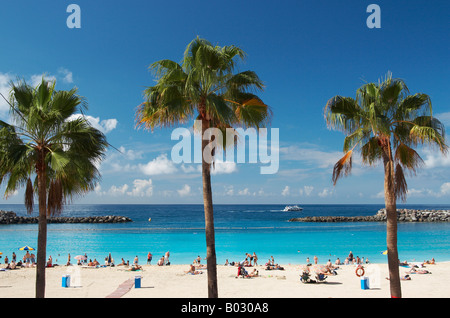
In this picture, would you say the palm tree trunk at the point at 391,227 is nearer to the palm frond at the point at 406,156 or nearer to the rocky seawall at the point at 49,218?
the palm frond at the point at 406,156

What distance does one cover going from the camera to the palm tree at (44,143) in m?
9.66

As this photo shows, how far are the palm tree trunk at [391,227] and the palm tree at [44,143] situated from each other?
8743mm

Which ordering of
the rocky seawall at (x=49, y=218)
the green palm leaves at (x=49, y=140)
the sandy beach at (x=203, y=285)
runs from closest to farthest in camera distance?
the green palm leaves at (x=49, y=140) < the sandy beach at (x=203, y=285) < the rocky seawall at (x=49, y=218)

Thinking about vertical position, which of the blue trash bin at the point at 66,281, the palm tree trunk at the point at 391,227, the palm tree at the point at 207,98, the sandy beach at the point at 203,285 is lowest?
the sandy beach at the point at 203,285

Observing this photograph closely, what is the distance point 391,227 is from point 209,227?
18.2 feet

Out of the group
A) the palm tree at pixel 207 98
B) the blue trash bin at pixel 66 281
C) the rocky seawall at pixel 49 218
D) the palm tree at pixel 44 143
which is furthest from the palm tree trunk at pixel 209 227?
the rocky seawall at pixel 49 218

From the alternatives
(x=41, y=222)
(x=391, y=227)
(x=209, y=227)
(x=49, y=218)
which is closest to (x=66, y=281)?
(x=41, y=222)

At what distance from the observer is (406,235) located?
65125 mm

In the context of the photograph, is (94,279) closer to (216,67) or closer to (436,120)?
(216,67)

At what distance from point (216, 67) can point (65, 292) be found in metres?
15.3

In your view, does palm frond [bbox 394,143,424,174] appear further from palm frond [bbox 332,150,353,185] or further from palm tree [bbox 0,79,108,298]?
palm tree [bbox 0,79,108,298]

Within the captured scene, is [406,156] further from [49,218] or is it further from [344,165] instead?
[49,218]

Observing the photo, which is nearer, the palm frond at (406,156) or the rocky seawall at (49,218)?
the palm frond at (406,156)

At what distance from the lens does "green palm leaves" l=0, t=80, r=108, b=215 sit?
31.4ft
